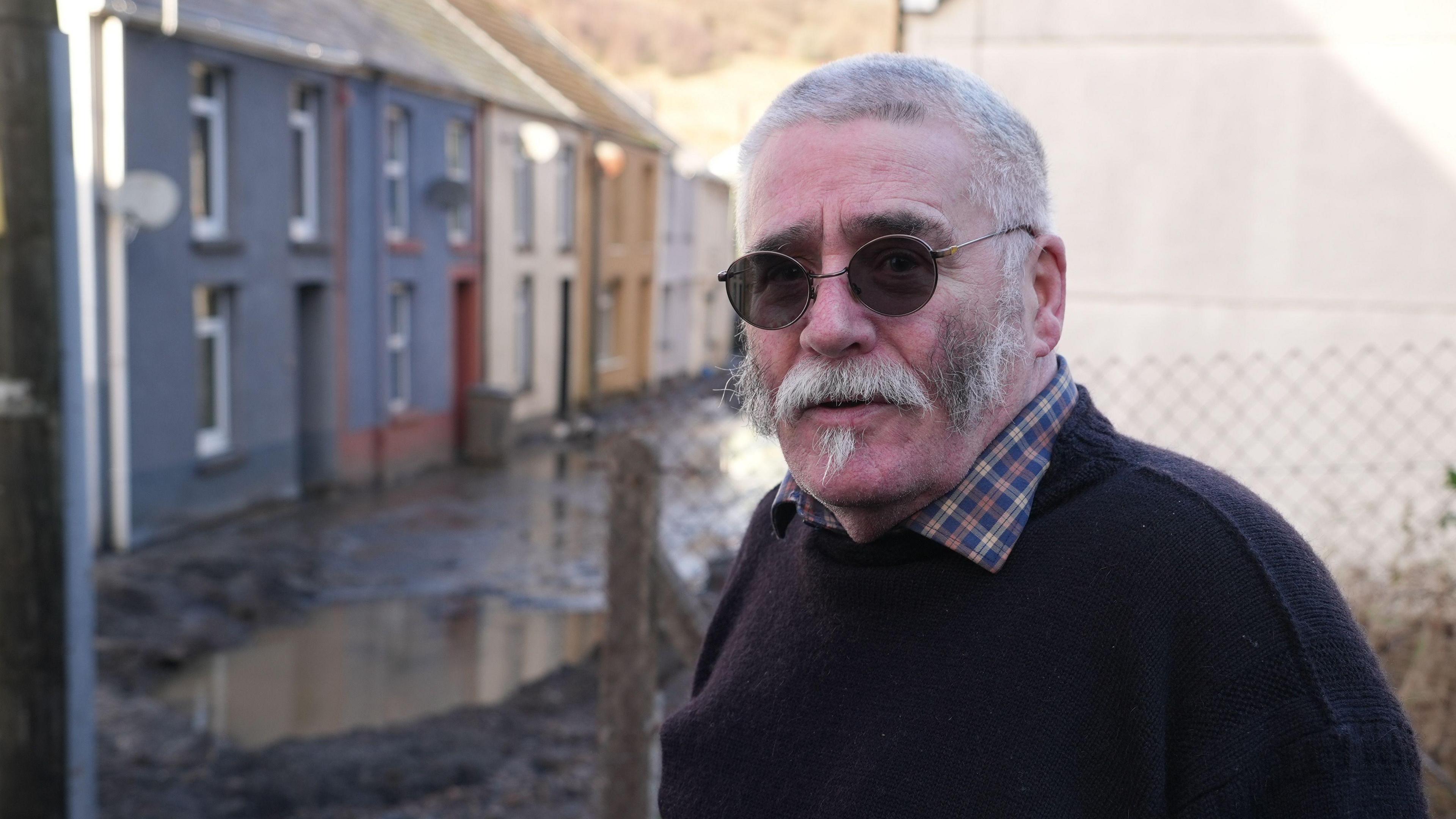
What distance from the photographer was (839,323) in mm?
1638

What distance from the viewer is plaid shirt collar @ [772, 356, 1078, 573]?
1524mm

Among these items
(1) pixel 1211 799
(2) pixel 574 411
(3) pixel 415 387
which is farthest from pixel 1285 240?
(2) pixel 574 411

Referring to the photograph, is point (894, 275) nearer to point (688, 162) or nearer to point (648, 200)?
point (688, 162)

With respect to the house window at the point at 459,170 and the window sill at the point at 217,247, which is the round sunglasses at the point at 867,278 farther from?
the house window at the point at 459,170

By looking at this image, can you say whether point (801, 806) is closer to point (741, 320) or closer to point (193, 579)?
point (741, 320)

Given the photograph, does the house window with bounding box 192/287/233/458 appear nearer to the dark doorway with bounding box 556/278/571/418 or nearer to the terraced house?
the terraced house

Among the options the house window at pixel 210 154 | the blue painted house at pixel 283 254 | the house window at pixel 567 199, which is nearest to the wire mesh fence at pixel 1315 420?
the blue painted house at pixel 283 254

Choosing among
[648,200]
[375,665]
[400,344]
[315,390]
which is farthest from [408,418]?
[648,200]

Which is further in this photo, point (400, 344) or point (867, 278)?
point (400, 344)

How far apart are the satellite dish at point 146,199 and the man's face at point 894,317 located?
12.1 metres

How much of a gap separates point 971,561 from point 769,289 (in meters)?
0.47

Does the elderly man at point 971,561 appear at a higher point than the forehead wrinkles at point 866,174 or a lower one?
lower

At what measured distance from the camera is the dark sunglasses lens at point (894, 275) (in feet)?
5.24

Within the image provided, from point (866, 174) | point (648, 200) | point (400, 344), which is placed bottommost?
point (400, 344)
